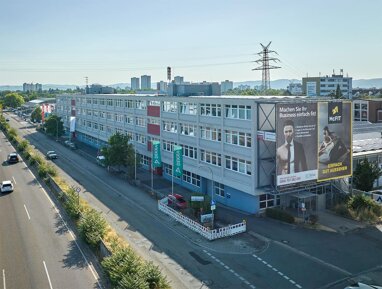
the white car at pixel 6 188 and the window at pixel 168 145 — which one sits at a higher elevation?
the window at pixel 168 145

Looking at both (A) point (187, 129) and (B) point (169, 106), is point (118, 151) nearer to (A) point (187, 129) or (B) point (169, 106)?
(B) point (169, 106)

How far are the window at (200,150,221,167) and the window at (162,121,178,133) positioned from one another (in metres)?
7.11

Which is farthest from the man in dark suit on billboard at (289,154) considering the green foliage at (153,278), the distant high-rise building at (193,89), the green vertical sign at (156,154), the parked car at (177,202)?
the distant high-rise building at (193,89)

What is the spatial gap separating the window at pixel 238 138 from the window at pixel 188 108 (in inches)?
267

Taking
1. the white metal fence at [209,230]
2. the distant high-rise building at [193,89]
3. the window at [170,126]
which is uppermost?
the distant high-rise building at [193,89]

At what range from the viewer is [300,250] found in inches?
1244

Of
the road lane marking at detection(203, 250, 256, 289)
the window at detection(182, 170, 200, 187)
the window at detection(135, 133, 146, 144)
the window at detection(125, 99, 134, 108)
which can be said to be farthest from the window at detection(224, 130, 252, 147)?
the window at detection(125, 99, 134, 108)

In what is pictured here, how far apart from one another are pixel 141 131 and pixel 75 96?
41.8 m

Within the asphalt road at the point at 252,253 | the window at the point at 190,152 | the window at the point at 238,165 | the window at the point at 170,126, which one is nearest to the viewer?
the asphalt road at the point at 252,253

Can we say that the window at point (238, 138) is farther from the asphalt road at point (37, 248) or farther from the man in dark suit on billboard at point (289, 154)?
the asphalt road at point (37, 248)

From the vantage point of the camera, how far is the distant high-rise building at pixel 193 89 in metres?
58.2

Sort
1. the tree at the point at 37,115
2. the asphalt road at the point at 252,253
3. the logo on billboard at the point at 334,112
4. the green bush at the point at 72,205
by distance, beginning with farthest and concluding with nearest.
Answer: the tree at the point at 37,115
the logo on billboard at the point at 334,112
the green bush at the point at 72,205
the asphalt road at the point at 252,253

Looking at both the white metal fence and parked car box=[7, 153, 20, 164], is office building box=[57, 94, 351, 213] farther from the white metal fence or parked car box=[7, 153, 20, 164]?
Result: parked car box=[7, 153, 20, 164]

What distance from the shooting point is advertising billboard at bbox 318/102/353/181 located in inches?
1601
